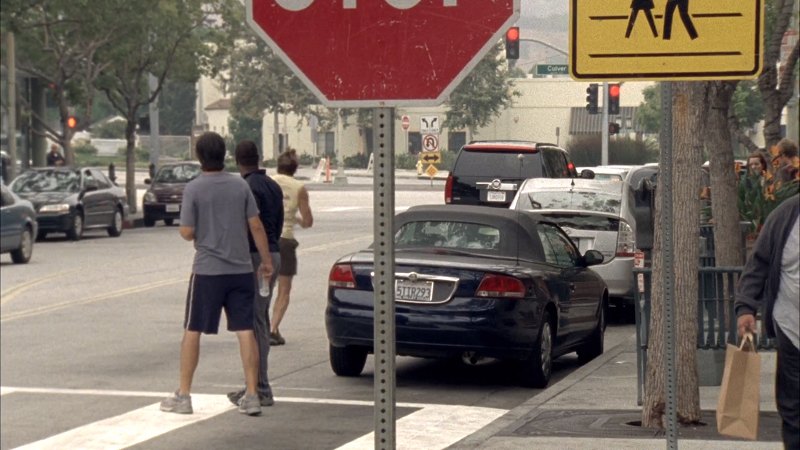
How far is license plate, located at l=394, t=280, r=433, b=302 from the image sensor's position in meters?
11.9

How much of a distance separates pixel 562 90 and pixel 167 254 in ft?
54.3

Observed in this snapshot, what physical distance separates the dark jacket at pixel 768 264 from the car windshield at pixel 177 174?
32357 millimetres

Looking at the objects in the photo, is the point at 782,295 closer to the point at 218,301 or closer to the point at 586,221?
the point at 218,301

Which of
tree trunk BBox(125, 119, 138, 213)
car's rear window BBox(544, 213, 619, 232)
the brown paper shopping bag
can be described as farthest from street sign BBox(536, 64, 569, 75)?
tree trunk BBox(125, 119, 138, 213)

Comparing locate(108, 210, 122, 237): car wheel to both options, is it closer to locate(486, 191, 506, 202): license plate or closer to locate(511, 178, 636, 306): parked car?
locate(486, 191, 506, 202): license plate

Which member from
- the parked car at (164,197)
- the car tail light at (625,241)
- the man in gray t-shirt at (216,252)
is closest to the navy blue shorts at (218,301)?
the man in gray t-shirt at (216,252)

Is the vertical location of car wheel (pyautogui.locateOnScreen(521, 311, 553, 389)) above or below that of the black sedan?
below

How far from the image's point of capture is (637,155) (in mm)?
13422

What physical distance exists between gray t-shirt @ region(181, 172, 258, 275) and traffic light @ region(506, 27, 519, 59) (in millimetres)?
2726

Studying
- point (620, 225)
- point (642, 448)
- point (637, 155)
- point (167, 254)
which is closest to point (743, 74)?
point (642, 448)

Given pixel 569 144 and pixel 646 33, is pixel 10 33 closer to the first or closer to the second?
pixel 569 144

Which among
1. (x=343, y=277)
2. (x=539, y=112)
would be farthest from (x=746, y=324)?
(x=343, y=277)

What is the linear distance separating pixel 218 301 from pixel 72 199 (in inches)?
868

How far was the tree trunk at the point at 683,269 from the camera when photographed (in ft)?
30.1
